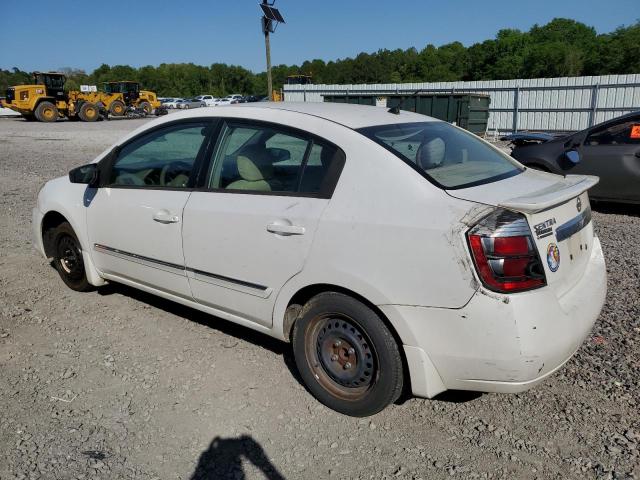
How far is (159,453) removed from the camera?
2.66m

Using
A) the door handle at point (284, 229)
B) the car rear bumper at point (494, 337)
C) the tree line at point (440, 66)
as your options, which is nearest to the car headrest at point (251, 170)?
the door handle at point (284, 229)

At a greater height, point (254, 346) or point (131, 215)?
point (131, 215)

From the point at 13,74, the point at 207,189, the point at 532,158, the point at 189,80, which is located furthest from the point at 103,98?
the point at 189,80

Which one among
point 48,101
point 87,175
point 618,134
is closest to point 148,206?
point 87,175

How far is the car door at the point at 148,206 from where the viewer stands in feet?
11.6

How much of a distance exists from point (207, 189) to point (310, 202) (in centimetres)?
84

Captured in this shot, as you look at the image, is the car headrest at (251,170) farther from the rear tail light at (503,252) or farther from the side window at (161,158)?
the rear tail light at (503,252)

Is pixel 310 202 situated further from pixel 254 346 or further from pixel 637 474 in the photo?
pixel 637 474

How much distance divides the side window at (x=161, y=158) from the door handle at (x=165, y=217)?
0.67ft

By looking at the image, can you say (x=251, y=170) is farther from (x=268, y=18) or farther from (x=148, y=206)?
(x=268, y=18)

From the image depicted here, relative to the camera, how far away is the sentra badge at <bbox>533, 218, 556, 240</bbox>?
7.96ft

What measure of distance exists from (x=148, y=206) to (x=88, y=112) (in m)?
33.3

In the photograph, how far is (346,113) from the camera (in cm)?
324

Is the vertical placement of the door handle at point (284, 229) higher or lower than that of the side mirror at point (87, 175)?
lower
